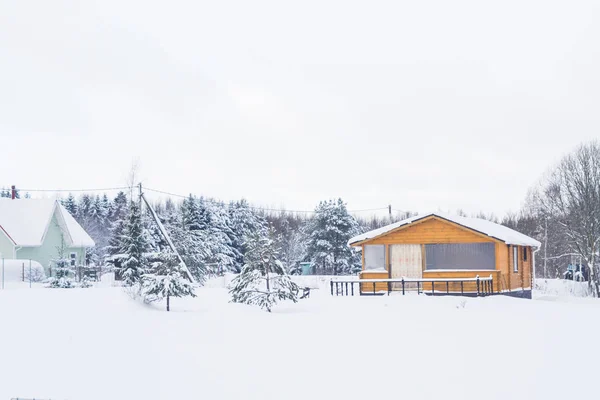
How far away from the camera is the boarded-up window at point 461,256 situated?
2969 centimetres

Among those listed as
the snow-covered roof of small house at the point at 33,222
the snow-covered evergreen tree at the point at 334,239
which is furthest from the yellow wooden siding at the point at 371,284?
the snow-covered evergreen tree at the point at 334,239

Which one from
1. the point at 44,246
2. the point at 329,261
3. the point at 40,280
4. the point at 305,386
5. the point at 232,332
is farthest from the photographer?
the point at 329,261

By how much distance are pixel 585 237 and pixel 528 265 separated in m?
9.28

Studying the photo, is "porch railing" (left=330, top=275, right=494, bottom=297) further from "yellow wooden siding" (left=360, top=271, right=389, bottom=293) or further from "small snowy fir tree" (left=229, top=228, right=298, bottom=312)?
"small snowy fir tree" (left=229, top=228, right=298, bottom=312)

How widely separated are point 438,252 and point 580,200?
1866cm

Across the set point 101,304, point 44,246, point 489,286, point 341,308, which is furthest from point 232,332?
point 44,246

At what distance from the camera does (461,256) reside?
98.3 ft

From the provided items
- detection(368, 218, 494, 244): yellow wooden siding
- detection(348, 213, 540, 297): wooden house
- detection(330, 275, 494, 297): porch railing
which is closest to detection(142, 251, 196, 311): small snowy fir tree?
detection(330, 275, 494, 297): porch railing

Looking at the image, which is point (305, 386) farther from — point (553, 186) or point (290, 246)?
point (290, 246)

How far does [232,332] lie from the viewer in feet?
57.1

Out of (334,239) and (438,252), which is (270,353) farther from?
(334,239)

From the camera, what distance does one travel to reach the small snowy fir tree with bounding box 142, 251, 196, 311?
800 inches

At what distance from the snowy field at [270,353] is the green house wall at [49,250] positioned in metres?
21.5

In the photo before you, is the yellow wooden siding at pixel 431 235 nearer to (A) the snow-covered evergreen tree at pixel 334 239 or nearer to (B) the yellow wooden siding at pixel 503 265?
(B) the yellow wooden siding at pixel 503 265
